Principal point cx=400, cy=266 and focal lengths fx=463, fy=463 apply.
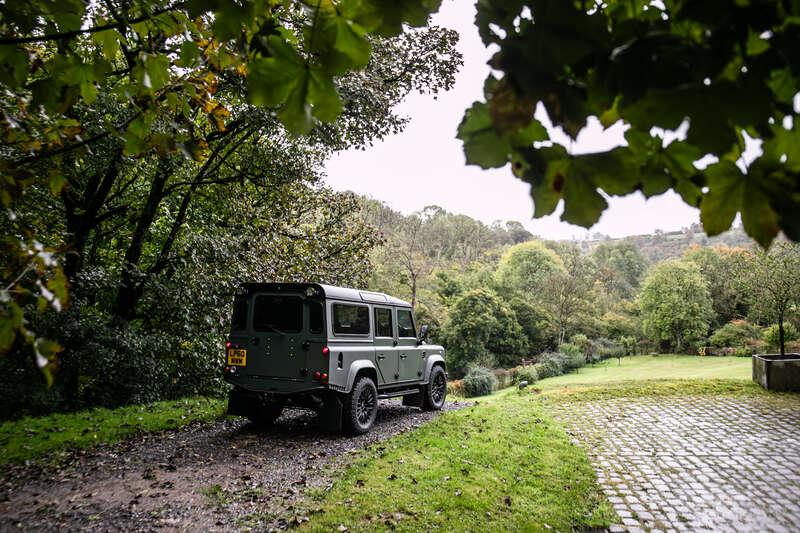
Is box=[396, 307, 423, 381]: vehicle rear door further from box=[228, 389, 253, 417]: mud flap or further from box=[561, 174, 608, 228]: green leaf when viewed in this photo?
box=[561, 174, 608, 228]: green leaf

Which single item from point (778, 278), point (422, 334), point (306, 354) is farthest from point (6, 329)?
point (778, 278)

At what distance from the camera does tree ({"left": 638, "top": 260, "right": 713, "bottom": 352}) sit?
29.0 metres

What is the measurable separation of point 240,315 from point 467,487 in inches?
175

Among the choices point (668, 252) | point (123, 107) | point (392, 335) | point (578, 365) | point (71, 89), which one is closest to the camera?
point (71, 89)

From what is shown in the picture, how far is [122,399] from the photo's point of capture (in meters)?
9.55

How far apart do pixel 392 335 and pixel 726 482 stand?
5234 millimetres

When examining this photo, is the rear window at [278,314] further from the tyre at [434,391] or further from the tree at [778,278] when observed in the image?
the tree at [778,278]

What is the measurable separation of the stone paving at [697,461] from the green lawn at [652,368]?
9.12 metres

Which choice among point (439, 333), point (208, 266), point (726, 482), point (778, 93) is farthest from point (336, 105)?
point (439, 333)

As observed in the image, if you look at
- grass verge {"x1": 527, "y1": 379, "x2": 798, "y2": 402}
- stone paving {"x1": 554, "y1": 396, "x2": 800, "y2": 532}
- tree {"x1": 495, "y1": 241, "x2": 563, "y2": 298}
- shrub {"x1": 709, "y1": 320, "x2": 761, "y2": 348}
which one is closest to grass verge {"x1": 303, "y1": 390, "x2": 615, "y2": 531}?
stone paving {"x1": 554, "y1": 396, "x2": 800, "y2": 532}

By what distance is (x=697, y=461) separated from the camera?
6336 millimetres

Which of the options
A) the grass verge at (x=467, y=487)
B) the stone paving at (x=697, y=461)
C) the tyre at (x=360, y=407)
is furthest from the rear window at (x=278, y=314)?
the stone paving at (x=697, y=461)

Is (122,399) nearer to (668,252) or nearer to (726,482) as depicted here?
(726,482)

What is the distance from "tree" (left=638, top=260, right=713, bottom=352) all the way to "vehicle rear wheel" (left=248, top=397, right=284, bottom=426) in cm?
2843
